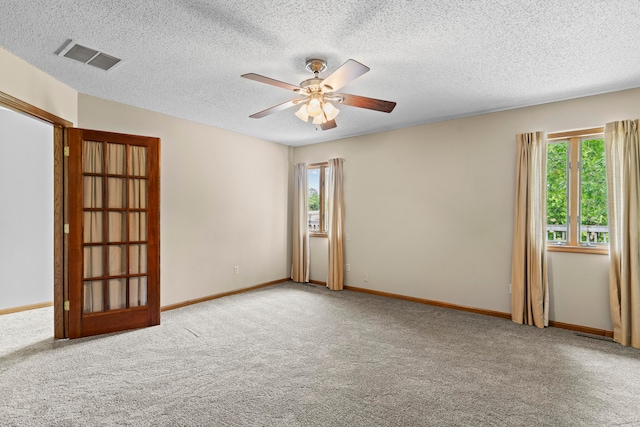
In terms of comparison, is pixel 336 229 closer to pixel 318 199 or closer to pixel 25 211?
pixel 318 199

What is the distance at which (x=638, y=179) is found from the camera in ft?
11.0

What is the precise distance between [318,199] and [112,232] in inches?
140

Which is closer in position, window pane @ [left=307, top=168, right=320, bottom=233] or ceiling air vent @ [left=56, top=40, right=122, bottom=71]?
ceiling air vent @ [left=56, top=40, right=122, bottom=71]

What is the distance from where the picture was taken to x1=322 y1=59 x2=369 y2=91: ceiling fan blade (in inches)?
88.4

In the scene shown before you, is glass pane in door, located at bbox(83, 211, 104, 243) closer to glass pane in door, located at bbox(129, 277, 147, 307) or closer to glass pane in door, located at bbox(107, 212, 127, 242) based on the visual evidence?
glass pane in door, located at bbox(107, 212, 127, 242)

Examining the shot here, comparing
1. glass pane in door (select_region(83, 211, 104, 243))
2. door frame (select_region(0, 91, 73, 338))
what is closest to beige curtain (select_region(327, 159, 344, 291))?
glass pane in door (select_region(83, 211, 104, 243))

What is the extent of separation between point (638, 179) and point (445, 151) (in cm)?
207

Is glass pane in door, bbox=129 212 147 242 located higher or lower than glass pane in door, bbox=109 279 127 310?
higher

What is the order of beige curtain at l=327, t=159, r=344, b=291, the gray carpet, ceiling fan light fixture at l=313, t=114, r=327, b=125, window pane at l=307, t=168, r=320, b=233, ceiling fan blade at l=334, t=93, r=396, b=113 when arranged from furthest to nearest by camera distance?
window pane at l=307, t=168, r=320, b=233
beige curtain at l=327, t=159, r=344, b=291
ceiling fan light fixture at l=313, t=114, r=327, b=125
ceiling fan blade at l=334, t=93, r=396, b=113
the gray carpet

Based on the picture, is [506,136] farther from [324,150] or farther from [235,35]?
[235,35]

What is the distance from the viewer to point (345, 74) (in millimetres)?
2418

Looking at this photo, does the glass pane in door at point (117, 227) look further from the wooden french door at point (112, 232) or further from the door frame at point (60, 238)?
the door frame at point (60, 238)

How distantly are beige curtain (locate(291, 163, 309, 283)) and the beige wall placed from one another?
357 centimetres

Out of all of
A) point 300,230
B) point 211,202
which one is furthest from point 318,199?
point 211,202
